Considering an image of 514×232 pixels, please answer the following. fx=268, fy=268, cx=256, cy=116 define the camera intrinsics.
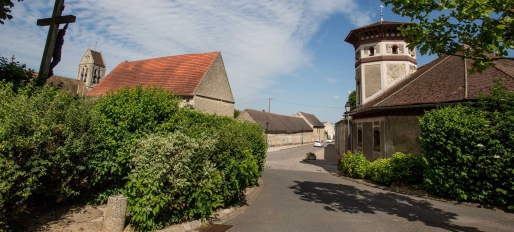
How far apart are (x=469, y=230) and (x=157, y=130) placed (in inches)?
315

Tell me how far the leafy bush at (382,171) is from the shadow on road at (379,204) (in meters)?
1.64

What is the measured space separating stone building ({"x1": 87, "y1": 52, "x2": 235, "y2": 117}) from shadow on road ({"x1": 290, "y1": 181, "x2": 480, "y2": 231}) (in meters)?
17.9

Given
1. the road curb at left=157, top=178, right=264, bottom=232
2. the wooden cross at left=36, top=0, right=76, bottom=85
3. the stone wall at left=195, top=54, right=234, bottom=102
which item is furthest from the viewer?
the stone wall at left=195, top=54, right=234, bottom=102

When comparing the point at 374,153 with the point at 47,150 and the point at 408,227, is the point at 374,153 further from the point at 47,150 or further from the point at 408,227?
the point at 47,150

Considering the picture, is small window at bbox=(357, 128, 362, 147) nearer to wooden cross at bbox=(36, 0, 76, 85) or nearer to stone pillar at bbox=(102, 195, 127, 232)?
stone pillar at bbox=(102, 195, 127, 232)

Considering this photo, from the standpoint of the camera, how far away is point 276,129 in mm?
Answer: 47781

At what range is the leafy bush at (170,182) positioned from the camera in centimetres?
524

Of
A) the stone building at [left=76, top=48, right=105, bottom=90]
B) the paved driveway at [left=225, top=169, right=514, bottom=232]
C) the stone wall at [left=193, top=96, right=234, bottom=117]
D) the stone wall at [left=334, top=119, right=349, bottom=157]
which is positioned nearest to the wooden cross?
the paved driveway at [left=225, top=169, right=514, bottom=232]

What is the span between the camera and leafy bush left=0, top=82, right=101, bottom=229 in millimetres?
4250

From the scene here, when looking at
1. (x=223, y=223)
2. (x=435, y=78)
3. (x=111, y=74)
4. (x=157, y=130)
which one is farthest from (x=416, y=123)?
(x=111, y=74)

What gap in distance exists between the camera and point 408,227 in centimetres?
631

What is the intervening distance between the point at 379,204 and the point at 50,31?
11.8 meters

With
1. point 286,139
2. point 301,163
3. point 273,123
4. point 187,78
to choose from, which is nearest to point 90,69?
point 273,123

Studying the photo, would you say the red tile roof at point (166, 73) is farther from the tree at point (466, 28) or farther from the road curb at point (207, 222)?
the tree at point (466, 28)
